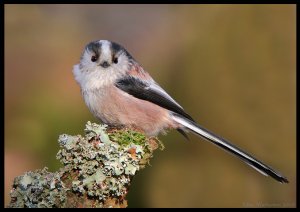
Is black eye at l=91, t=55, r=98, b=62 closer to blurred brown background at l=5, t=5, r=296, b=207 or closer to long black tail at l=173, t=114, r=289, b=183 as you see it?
long black tail at l=173, t=114, r=289, b=183

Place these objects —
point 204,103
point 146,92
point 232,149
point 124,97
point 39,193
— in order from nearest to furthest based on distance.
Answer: point 39,193, point 232,149, point 124,97, point 146,92, point 204,103

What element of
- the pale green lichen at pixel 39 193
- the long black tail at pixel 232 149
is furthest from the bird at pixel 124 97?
the pale green lichen at pixel 39 193

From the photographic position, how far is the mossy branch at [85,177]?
2.21m

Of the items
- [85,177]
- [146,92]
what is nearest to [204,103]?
[146,92]

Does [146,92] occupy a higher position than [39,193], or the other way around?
[146,92]

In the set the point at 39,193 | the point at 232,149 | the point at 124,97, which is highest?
the point at 124,97

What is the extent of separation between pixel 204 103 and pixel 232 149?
171cm

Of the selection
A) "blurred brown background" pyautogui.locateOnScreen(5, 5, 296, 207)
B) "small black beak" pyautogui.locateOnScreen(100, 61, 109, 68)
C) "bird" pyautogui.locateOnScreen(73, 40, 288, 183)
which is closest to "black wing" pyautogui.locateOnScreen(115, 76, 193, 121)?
"bird" pyautogui.locateOnScreen(73, 40, 288, 183)

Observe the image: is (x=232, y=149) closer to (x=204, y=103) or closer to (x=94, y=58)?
(x=94, y=58)

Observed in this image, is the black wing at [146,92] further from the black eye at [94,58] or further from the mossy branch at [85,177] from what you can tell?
the mossy branch at [85,177]

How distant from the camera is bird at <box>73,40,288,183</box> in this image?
3.47 meters

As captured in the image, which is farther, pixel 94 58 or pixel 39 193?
pixel 94 58

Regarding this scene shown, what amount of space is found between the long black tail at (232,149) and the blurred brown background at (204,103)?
1.12 m

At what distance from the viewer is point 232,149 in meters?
3.36
